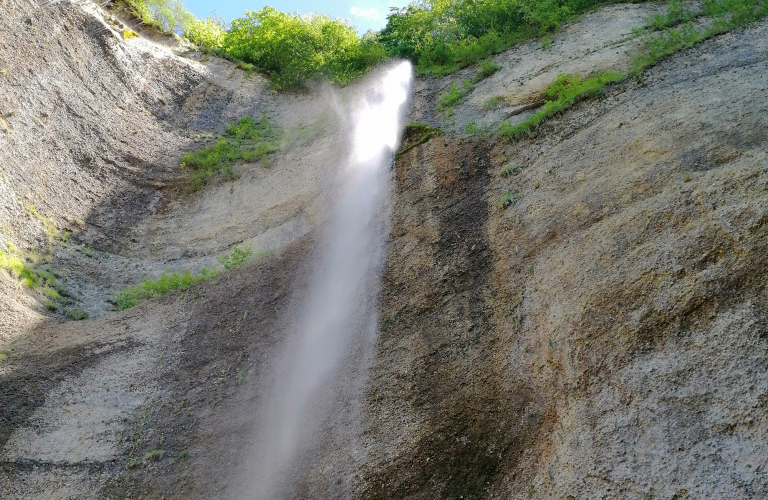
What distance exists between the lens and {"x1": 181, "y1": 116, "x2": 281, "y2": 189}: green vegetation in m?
17.5

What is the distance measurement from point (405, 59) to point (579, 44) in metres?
7.29

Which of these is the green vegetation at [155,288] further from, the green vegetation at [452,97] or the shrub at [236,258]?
the green vegetation at [452,97]

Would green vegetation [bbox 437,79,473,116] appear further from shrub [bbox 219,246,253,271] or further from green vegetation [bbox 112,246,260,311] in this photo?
green vegetation [bbox 112,246,260,311]

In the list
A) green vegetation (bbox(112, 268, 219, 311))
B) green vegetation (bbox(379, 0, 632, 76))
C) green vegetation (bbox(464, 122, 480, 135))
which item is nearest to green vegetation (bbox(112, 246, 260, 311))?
green vegetation (bbox(112, 268, 219, 311))

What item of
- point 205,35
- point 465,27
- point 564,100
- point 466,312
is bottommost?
point 466,312

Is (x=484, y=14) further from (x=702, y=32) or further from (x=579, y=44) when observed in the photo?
(x=702, y=32)

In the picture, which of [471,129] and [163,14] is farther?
[163,14]

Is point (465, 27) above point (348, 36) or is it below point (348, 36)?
below

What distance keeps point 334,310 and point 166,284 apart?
4464mm

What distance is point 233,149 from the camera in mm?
18406

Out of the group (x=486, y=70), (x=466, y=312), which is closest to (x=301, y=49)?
(x=486, y=70)

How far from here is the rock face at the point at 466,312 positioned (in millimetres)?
6551

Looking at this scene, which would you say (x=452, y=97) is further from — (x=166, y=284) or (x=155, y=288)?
(x=155, y=288)

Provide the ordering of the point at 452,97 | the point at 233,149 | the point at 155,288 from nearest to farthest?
the point at 155,288
the point at 452,97
the point at 233,149
